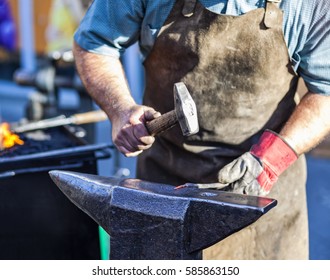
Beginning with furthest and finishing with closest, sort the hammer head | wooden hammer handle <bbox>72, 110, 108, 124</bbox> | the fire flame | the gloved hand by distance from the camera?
wooden hammer handle <bbox>72, 110, 108, 124</bbox>
the fire flame
the gloved hand
the hammer head

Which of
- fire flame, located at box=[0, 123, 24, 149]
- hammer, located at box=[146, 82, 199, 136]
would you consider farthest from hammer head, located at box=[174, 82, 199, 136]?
fire flame, located at box=[0, 123, 24, 149]

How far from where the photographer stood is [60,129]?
11.4ft

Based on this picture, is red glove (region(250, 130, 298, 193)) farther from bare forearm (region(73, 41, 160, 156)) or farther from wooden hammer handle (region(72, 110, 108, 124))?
wooden hammer handle (region(72, 110, 108, 124))

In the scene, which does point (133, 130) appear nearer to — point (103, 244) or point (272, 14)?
point (272, 14)

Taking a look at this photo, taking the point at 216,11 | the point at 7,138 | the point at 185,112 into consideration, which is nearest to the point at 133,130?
the point at 185,112

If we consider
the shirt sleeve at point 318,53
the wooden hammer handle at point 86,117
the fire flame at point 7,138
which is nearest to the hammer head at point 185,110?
the shirt sleeve at point 318,53

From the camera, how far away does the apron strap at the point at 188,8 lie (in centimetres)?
233

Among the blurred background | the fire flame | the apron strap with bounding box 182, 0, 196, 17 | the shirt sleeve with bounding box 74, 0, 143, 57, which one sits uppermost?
the apron strap with bounding box 182, 0, 196, 17

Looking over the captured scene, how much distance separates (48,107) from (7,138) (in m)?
2.02

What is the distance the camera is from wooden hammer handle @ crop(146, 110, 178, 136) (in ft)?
6.78

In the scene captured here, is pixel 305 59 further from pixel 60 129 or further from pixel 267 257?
pixel 60 129

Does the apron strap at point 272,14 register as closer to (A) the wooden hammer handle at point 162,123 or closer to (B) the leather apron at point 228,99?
(B) the leather apron at point 228,99

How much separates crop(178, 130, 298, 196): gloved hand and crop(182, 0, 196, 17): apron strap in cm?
55
